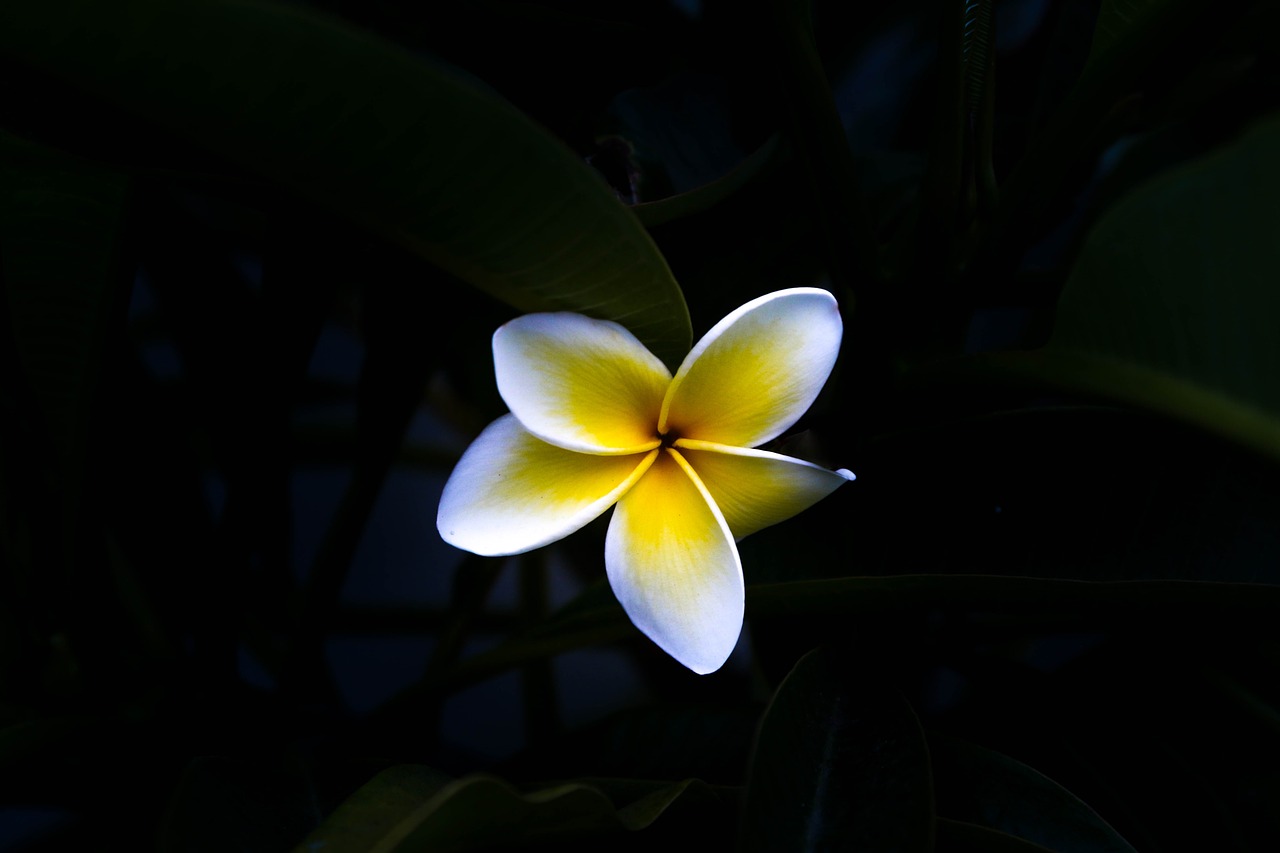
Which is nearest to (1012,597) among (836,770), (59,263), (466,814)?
(836,770)

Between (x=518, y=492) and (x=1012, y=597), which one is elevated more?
(x=518, y=492)

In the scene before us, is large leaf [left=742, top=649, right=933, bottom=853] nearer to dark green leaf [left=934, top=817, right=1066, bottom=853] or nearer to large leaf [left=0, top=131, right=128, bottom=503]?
dark green leaf [left=934, top=817, right=1066, bottom=853]

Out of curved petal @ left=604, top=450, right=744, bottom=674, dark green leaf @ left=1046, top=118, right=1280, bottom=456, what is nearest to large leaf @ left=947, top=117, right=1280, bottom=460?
dark green leaf @ left=1046, top=118, right=1280, bottom=456

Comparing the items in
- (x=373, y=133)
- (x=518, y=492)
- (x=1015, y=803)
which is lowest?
(x=1015, y=803)

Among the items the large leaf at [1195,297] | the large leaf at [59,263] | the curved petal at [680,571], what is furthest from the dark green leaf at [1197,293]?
the large leaf at [59,263]

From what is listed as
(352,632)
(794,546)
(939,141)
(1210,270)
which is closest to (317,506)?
(352,632)

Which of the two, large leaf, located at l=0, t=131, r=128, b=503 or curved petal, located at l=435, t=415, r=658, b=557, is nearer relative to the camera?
curved petal, located at l=435, t=415, r=658, b=557

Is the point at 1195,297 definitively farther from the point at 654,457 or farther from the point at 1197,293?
the point at 654,457

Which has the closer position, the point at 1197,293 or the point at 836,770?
Result: the point at 1197,293
